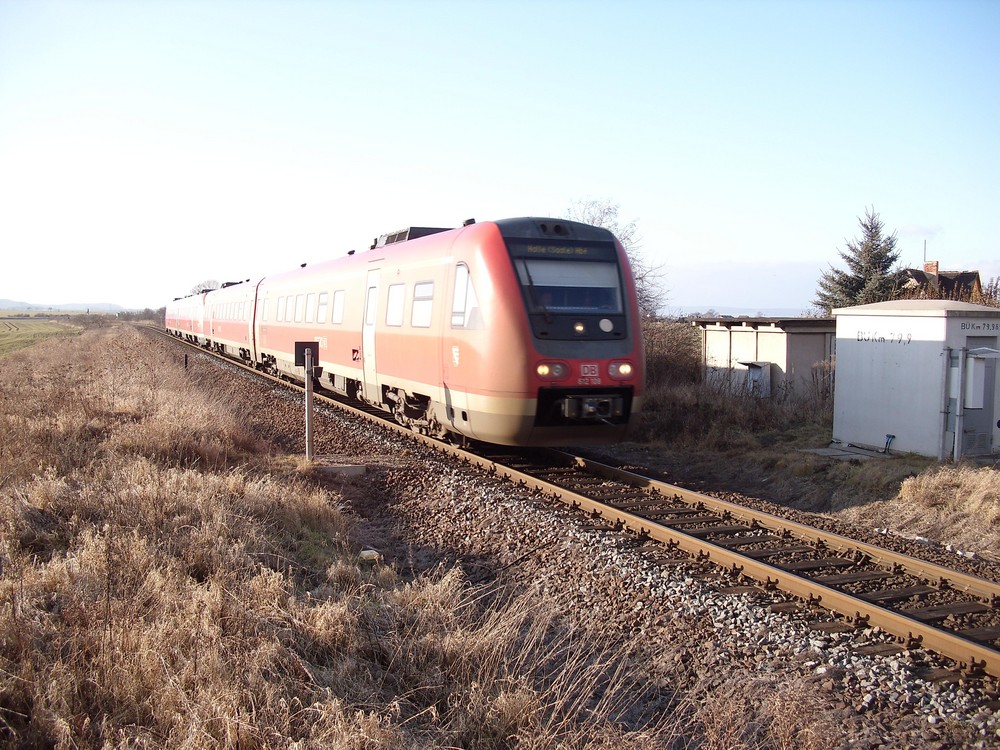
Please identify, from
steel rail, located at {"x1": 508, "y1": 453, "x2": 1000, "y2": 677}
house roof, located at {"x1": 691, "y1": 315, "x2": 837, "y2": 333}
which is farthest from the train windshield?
house roof, located at {"x1": 691, "y1": 315, "x2": 837, "y2": 333}

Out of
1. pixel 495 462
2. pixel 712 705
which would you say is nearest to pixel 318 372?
pixel 495 462

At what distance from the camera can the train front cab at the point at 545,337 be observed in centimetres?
847

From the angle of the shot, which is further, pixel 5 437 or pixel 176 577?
pixel 5 437

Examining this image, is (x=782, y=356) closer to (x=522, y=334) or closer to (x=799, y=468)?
Answer: (x=799, y=468)

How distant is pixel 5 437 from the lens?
855cm

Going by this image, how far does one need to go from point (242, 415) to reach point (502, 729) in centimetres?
1117

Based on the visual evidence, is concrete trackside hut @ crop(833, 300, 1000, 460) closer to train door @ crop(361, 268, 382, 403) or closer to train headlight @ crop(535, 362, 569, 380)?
train headlight @ crop(535, 362, 569, 380)

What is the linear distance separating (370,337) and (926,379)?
831 centimetres

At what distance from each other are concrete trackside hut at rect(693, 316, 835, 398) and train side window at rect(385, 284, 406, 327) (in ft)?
24.8

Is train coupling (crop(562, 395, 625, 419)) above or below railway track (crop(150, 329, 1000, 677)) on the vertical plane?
above

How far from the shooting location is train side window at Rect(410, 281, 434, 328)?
404 inches

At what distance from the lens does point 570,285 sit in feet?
29.4

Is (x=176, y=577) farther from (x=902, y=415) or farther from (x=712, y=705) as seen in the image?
(x=902, y=415)

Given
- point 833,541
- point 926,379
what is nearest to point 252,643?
point 833,541
